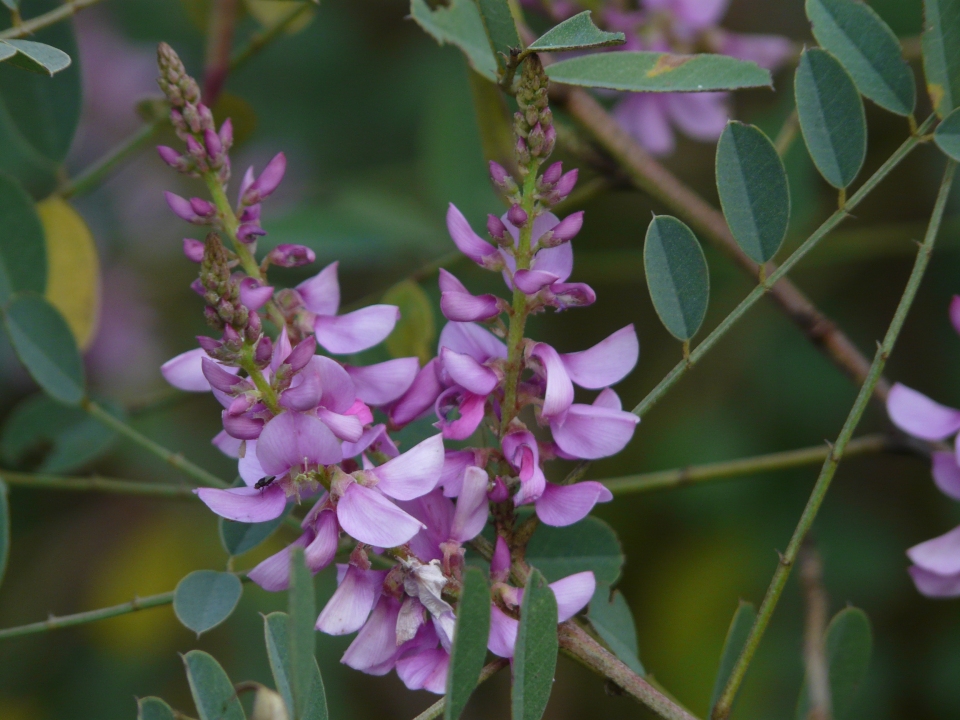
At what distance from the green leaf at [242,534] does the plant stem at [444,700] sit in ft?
0.66

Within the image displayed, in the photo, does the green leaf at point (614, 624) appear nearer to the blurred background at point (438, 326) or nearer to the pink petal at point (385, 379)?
the pink petal at point (385, 379)

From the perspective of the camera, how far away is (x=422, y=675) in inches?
23.9

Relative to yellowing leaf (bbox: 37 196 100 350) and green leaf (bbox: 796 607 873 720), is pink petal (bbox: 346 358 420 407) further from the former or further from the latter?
yellowing leaf (bbox: 37 196 100 350)

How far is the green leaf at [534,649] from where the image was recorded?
1.85 ft

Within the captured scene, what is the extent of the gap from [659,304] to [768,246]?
102mm

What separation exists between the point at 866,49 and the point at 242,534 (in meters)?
0.63

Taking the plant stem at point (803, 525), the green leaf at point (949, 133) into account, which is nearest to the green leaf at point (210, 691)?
the plant stem at point (803, 525)

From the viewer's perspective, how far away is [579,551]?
0.78 m

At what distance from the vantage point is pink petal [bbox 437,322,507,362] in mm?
650

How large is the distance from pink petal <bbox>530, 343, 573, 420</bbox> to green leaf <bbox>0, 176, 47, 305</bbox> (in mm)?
565

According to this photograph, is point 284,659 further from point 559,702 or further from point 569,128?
point 559,702

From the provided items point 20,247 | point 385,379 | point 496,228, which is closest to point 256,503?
point 385,379

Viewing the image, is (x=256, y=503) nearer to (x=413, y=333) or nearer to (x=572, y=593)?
(x=572, y=593)

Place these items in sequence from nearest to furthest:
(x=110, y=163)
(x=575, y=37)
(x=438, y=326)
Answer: (x=575, y=37) → (x=110, y=163) → (x=438, y=326)
